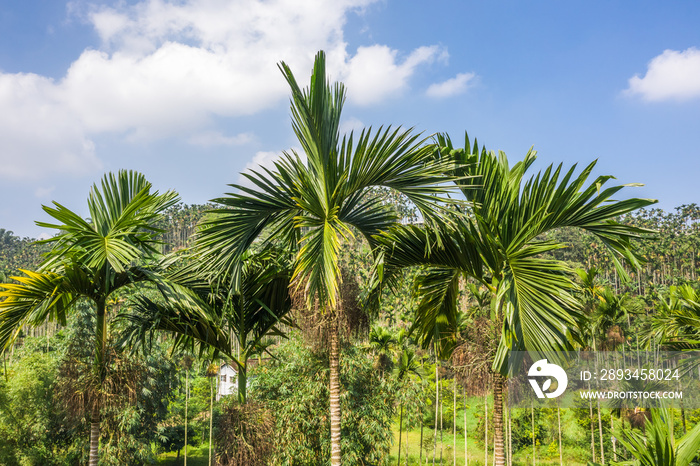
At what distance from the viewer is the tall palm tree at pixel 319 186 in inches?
189

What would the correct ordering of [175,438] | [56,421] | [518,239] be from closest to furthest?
1. [518,239]
2. [56,421]
3. [175,438]

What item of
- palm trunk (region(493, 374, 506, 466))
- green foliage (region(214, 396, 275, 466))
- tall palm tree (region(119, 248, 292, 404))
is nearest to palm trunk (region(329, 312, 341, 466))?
tall palm tree (region(119, 248, 292, 404))

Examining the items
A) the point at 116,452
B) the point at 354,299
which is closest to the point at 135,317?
the point at 354,299

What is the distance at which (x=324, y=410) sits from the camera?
1240 centimetres

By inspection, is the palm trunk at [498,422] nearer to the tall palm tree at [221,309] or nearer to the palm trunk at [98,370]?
the tall palm tree at [221,309]

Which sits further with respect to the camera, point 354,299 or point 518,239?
point 354,299

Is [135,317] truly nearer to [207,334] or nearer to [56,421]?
[207,334]

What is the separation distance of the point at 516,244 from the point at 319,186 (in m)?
2.05

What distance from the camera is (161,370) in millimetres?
19422

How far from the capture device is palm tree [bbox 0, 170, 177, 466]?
4.91 meters

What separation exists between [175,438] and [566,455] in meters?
17.3

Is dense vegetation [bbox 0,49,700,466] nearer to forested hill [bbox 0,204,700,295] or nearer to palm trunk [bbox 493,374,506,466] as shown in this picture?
palm trunk [bbox 493,374,506,466]

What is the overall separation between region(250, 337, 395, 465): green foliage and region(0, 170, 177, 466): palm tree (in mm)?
7028

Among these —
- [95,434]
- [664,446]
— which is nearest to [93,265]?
[95,434]
